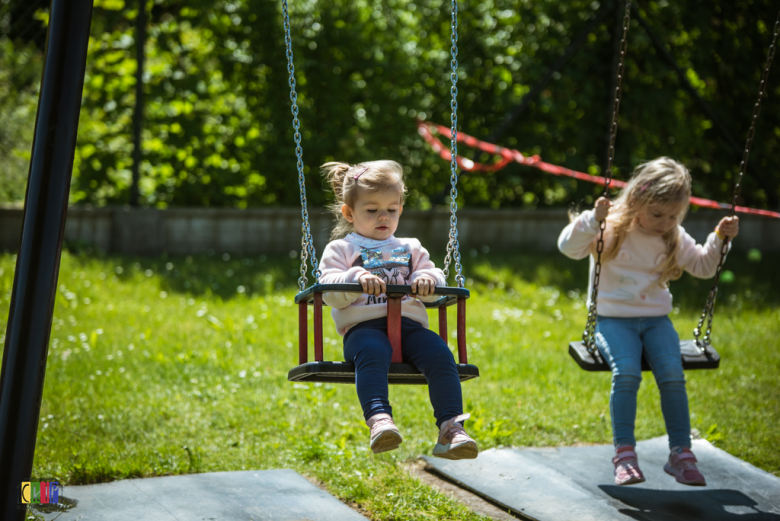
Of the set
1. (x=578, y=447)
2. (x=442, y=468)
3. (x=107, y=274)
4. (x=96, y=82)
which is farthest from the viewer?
(x=96, y=82)

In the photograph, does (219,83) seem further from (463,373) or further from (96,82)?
(463,373)

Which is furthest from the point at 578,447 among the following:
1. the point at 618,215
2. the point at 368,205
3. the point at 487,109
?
the point at 487,109

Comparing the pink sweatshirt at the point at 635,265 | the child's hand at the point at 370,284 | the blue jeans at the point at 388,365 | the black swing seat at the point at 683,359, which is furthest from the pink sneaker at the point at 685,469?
the child's hand at the point at 370,284

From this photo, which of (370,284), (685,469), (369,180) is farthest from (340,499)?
(685,469)

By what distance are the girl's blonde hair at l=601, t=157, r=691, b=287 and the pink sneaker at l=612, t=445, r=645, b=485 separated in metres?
0.84

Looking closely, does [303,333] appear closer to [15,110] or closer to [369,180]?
[369,180]

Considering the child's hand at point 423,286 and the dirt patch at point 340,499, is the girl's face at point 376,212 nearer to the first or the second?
the child's hand at point 423,286

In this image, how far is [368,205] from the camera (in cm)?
327

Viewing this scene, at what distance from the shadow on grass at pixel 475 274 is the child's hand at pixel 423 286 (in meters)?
4.04

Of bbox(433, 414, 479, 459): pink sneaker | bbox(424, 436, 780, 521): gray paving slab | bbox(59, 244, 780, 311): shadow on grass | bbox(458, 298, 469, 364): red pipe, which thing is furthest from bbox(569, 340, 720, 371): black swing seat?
bbox(59, 244, 780, 311): shadow on grass

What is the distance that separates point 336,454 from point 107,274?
4104 mm

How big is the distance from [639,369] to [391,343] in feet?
4.01

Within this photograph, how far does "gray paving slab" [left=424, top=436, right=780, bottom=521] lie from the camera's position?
3277 millimetres

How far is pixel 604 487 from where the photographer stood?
140 inches
